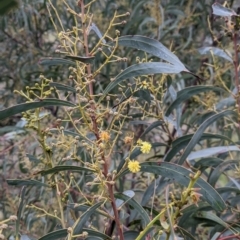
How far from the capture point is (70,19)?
2.05m

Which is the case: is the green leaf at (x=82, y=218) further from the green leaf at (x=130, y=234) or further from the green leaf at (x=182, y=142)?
the green leaf at (x=182, y=142)

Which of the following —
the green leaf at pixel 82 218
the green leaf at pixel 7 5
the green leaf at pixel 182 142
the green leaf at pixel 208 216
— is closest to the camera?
the green leaf at pixel 7 5

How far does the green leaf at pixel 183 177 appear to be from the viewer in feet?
2.60

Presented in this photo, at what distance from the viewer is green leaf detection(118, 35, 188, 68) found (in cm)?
80

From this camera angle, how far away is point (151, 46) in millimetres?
828

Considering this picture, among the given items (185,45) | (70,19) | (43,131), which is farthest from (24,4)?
(43,131)

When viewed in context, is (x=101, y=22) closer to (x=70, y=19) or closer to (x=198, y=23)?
(x=70, y=19)

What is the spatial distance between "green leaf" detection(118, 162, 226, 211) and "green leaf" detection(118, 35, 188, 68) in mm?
168

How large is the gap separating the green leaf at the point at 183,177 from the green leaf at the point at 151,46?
0.17 meters

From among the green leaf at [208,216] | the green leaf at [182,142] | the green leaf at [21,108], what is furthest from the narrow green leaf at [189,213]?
the green leaf at [21,108]

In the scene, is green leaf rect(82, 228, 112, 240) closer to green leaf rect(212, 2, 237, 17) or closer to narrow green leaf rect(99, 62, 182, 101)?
narrow green leaf rect(99, 62, 182, 101)

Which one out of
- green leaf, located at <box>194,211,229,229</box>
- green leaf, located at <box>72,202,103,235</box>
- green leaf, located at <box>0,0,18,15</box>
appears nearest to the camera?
green leaf, located at <box>0,0,18,15</box>

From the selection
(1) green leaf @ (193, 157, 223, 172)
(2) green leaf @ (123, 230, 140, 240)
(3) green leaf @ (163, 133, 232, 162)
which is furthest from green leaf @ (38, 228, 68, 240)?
(1) green leaf @ (193, 157, 223, 172)

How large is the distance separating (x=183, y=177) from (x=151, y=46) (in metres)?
0.22
